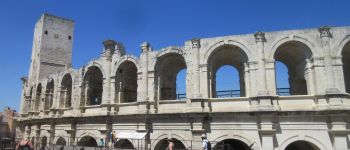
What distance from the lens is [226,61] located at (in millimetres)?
20703

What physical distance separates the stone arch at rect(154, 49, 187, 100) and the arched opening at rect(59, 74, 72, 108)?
9.97 metres

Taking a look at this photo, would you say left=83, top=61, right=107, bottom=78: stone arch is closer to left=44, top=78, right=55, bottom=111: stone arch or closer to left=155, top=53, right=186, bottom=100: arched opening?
left=155, top=53, right=186, bottom=100: arched opening

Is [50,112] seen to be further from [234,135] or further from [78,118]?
[234,135]

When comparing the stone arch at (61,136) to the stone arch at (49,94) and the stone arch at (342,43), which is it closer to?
the stone arch at (49,94)

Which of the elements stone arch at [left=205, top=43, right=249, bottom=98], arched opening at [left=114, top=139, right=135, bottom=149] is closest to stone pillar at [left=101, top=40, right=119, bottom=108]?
arched opening at [left=114, top=139, right=135, bottom=149]

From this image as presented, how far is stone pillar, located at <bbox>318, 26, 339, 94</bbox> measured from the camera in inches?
613

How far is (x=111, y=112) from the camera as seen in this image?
68.3 feet

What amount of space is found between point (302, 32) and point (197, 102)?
698 centimetres

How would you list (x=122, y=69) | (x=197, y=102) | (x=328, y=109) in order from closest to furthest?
(x=328, y=109) < (x=197, y=102) < (x=122, y=69)

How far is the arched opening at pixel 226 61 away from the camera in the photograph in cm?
1841

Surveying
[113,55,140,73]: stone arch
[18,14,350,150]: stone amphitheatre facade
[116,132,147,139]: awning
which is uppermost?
[113,55,140,73]: stone arch

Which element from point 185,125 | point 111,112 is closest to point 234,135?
point 185,125

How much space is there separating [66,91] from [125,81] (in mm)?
6919

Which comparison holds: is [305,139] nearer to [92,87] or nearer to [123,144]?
[123,144]
